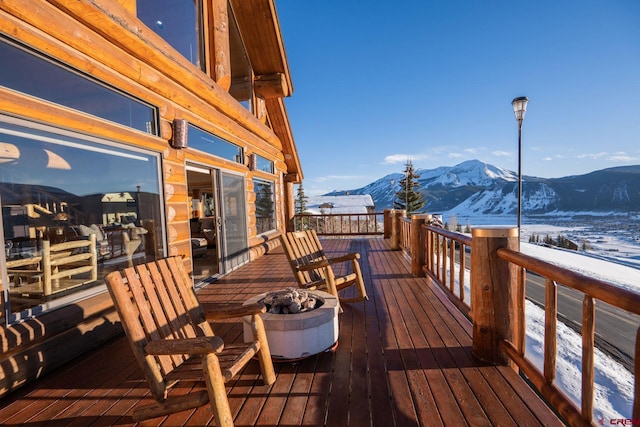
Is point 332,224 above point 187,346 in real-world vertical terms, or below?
below

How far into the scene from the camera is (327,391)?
180 centimetres

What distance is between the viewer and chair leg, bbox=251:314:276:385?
182 cm

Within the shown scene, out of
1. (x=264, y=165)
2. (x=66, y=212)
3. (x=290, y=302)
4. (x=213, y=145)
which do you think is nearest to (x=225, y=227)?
(x=213, y=145)

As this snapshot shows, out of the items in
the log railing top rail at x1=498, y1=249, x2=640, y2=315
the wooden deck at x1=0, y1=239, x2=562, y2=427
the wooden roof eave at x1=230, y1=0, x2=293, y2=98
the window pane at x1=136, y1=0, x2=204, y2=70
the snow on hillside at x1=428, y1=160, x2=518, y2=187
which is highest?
the snow on hillside at x1=428, y1=160, x2=518, y2=187

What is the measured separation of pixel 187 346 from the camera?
1.31 m

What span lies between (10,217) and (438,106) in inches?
1328

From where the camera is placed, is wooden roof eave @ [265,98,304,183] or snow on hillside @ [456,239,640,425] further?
wooden roof eave @ [265,98,304,183]

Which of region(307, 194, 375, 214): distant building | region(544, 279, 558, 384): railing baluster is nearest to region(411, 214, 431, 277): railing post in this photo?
region(544, 279, 558, 384): railing baluster

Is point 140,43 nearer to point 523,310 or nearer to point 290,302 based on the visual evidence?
point 290,302

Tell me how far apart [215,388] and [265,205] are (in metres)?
6.17

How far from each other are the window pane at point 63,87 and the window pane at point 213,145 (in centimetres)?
94

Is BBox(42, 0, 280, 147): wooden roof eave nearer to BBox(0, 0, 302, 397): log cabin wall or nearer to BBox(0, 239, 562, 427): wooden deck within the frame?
BBox(0, 0, 302, 397): log cabin wall

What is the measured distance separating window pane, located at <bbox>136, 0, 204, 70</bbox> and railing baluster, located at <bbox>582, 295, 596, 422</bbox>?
4.42 m

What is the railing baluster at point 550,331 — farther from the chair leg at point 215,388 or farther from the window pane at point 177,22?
the window pane at point 177,22
